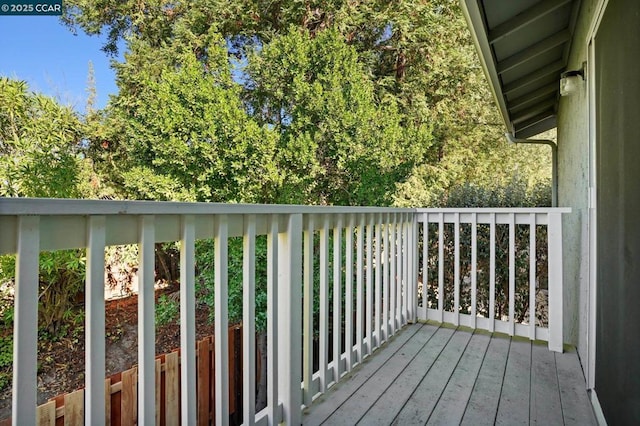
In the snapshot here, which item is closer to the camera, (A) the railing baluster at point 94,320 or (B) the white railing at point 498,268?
(A) the railing baluster at point 94,320

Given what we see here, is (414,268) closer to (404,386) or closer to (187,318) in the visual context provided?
(404,386)

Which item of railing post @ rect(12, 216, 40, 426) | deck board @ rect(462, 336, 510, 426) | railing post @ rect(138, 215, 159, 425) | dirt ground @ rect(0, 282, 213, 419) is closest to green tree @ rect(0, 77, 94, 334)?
dirt ground @ rect(0, 282, 213, 419)

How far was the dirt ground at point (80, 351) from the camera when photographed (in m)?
6.40

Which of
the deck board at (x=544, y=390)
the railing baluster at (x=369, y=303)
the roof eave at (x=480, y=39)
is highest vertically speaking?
the roof eave at (x=480, y=39)

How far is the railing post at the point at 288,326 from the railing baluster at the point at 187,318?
0.53 meters

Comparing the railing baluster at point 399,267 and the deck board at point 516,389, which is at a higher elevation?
the railing baluster at point 399,267

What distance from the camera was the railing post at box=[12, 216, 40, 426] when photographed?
2.78 ft

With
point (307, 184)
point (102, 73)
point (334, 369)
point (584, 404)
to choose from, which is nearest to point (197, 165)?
point (307, 184)

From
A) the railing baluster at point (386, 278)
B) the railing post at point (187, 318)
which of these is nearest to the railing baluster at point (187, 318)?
the railing post at point (187, 318)

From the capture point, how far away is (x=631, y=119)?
1.29 metres

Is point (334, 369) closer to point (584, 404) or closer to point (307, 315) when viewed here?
point (307, 315)

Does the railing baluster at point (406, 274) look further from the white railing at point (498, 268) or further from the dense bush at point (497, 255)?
the dense bush at point (497, 255)

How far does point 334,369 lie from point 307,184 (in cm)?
689

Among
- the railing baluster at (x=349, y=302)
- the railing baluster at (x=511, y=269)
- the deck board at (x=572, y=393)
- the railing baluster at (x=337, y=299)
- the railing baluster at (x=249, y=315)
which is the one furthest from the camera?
the railing baluster at (x=511, y=269)
